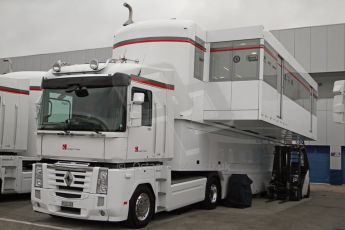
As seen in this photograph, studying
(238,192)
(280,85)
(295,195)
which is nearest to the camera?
(238,192)

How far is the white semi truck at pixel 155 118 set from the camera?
8.23 metres

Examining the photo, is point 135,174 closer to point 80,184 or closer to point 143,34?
point 80,184

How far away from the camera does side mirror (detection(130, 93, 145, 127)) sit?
328 inches

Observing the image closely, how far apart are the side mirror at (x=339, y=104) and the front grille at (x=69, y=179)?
4913mm

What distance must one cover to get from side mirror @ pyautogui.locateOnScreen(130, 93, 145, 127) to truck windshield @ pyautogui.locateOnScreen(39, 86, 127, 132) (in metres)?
0.18

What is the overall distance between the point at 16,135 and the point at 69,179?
173 inches

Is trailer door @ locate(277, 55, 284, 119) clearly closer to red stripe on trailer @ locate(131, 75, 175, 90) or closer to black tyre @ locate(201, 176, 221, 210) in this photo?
black tyre @ locate(201, 176, 221, 210)

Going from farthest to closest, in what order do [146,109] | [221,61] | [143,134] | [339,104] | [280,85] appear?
[280,85], [221,61], [146,109], [143,134], [339,104]

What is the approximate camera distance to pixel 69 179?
27.6 feet

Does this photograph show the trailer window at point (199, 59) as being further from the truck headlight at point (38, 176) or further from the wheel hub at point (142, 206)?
the truck headlight at point (38, 176)

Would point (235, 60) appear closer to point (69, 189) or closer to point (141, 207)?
point (141, 207)

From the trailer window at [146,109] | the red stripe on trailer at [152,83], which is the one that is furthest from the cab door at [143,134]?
the red stripe on trailer at [152,83]

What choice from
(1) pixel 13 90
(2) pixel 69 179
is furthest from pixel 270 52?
(1) pixel 13 90

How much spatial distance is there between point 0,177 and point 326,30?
1810 centimetres
